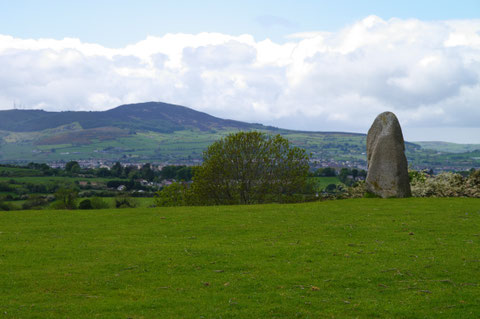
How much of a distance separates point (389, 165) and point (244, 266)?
70.2ft

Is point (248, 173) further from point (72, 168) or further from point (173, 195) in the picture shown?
point (72, 168)

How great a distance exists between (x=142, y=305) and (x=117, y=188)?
85.7 meters

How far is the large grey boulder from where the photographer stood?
32531 millimetres

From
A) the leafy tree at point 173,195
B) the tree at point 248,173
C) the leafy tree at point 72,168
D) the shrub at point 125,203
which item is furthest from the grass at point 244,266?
the leafy tree at point 72,168

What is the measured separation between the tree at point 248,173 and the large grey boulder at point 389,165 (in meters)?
9.95

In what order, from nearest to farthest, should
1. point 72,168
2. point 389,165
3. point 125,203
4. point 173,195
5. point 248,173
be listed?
point 389,165
point 248,173
point 173,195
point 125,203
point 72,168

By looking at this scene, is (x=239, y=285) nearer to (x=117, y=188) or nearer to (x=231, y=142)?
(x=231, y=142)

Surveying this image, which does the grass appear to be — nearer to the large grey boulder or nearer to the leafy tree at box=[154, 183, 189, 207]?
the large grey boulder

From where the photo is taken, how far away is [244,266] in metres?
14.5

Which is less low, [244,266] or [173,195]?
[244,266]

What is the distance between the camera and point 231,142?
4300cm

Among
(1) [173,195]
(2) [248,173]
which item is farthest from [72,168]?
(2) [248,173]

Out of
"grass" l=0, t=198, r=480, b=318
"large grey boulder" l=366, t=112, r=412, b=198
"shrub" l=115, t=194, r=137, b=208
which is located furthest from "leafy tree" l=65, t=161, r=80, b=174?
"large grey boulder" l=366, t=112, r=412, b=198

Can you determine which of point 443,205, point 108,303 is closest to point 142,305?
point 108,303
